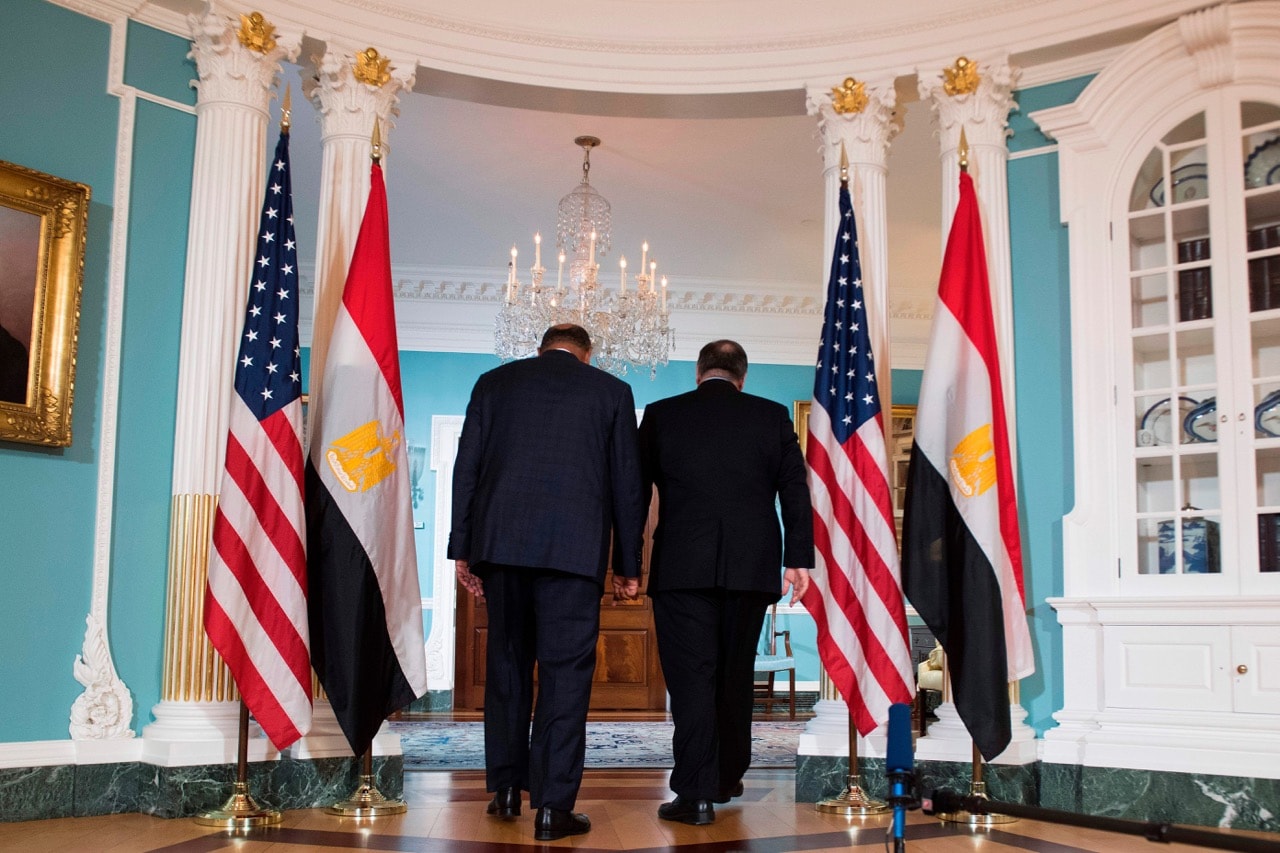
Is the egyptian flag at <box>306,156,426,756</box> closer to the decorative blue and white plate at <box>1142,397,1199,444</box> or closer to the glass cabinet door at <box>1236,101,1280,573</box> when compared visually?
the decorative blue and white plate at <box>1142,397,1199,444</box>

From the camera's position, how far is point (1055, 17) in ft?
17.4

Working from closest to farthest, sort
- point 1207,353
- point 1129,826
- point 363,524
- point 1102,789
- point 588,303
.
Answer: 1. point 1129,826
2. point 363,524
3. point 1102,789
4. point 1207,353
5. point 588,303

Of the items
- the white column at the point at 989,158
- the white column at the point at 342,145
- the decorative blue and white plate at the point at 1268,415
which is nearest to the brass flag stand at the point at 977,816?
the white column at the point at 989,158

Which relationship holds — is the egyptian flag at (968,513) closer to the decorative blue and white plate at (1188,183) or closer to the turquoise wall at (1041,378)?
the turquoise wall at (1041,378)

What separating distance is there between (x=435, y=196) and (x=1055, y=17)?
4.85 metres

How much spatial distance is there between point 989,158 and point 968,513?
5.49ft

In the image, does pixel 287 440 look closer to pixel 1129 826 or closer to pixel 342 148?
pixel 342 148

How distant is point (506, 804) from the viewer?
4332 millimetres

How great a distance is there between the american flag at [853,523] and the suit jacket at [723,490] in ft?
1.29

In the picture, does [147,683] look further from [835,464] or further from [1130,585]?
[1130,585]

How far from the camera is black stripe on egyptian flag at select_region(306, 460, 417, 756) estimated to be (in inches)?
175

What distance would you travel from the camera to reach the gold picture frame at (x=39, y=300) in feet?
14.6

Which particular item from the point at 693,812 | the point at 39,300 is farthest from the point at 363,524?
the point at 693,812

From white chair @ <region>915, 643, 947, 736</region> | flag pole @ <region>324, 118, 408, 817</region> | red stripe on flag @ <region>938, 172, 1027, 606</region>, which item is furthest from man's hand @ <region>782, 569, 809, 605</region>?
white chair @ <region>915, 643, 947, 736</region>
